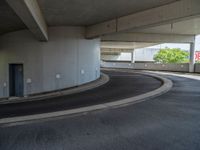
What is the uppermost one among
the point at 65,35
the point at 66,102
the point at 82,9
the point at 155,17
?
the point at 82,9

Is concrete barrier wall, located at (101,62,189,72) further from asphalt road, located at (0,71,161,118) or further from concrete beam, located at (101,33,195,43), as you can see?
asphalt road, located at (0,71,161,118)

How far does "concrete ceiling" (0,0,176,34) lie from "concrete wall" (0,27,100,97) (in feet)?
5.21

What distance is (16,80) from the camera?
580 inches

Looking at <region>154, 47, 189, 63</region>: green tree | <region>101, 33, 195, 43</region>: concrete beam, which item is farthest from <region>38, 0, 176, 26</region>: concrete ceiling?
<region>154, 47, 189, 63</region>: green tree

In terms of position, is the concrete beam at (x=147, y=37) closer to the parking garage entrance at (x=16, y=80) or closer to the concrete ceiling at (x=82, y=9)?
the concrete ceiling at (x=82, y=9)

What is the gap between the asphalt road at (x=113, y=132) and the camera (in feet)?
11.9

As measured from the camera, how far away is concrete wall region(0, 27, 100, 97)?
43.2ft

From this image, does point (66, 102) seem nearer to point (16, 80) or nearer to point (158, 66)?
point (16, 80)

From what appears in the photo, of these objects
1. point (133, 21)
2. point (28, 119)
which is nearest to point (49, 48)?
point (133, 21)

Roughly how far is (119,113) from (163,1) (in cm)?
553

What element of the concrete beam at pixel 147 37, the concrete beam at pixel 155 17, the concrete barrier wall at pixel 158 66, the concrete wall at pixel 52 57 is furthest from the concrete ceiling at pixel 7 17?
the concrete barrier wall at pixel 158 66

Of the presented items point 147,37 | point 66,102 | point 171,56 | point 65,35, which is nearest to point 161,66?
point 147,37

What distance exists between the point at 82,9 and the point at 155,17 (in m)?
3.53

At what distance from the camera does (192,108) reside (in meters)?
6.43
